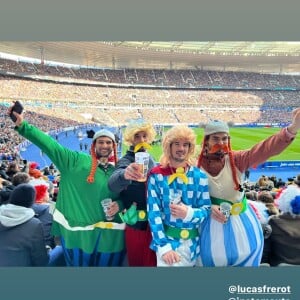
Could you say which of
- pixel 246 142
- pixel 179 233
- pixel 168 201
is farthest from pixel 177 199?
pixel 246 142

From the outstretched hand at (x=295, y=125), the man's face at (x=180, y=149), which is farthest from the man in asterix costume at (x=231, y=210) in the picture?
the man's face at (x=180, y=149)

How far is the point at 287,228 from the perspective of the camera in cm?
319

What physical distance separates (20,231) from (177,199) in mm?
1207

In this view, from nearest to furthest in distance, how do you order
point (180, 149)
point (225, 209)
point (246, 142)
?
1. point (180, 149)
2. point (225, 209)
3. point (246, 142)

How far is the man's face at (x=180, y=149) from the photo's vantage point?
9.68 ft

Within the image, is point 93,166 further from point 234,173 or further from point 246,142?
point 246,142

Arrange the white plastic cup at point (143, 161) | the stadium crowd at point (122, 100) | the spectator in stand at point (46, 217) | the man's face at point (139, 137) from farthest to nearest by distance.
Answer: the stadium crowd at point (122, 100), the spectator in stand at point (46, 217), the man's face at point (139, 137), the white plastic cup at point (143, 161)

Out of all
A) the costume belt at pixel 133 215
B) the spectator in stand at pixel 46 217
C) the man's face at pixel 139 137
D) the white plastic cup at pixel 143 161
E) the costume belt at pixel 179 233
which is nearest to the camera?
the white plastic cup at pixel 143 161

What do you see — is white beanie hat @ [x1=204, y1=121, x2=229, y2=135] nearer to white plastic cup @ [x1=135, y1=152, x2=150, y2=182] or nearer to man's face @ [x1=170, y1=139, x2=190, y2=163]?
man's face @ [x1=170, y1=139, x2=190, y2=163]

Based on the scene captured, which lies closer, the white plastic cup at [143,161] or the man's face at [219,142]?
the white plastic cup at [143,161]

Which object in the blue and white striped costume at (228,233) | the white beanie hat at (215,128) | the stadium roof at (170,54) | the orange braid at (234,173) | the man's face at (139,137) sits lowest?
the blue and white striped costume at (228,233)

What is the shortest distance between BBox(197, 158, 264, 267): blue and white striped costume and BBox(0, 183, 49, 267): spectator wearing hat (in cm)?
128

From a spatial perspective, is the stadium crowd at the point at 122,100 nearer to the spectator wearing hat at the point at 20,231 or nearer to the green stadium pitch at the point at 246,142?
the green stadium pitch at the point at 246,142

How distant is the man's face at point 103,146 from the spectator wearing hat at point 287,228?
144 centimetres
